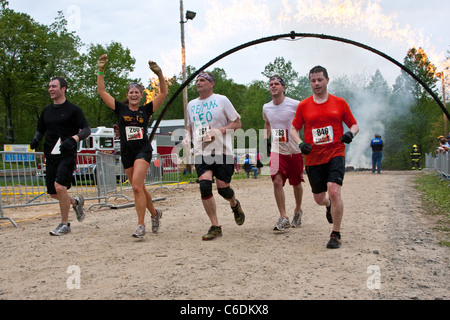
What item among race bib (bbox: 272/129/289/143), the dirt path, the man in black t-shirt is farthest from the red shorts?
the man in black t-shirt

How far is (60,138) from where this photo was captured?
6.44 m

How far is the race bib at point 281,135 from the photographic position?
6.25 meters

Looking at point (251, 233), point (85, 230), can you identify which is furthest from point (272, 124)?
point (85, 230)

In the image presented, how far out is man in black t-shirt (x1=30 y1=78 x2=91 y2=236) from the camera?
21.0ft

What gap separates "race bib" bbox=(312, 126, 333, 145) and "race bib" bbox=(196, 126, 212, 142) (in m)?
1.32

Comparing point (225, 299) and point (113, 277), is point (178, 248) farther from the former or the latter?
point (225, 299)

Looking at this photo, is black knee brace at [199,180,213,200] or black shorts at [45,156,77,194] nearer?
black knee brace at [199,180,213,200]

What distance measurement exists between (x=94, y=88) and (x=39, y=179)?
4419 cm

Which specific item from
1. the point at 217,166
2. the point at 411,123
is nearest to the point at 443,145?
the point at 217,166

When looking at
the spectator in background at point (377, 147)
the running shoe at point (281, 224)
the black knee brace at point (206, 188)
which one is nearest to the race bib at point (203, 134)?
the black knee brace at point (206, 188)

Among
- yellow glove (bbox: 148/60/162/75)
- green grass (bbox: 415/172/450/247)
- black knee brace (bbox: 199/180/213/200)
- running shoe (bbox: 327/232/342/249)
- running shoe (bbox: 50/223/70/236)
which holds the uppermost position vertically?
yellow glove (bbox: 148/60/162/75)

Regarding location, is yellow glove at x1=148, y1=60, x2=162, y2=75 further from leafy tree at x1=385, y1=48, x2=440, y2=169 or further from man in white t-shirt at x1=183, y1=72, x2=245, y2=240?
leafy tree at x1=385, y1=48, x2=440, y2=169

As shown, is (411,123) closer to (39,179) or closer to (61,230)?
(39,179)
